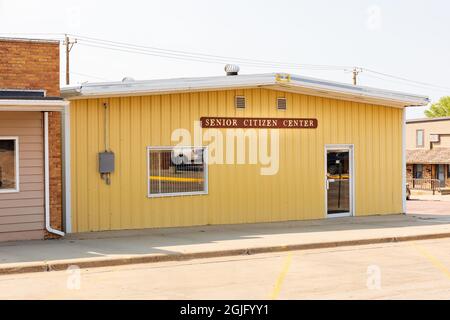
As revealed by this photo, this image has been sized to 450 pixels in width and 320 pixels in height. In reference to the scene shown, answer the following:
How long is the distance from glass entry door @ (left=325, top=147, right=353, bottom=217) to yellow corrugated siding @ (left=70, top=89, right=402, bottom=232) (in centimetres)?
24

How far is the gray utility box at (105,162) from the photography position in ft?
55.2

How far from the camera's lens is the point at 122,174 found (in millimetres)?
17344

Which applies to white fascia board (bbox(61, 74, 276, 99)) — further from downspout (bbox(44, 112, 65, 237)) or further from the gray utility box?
the gray utility box

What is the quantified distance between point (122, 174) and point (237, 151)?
3198 mm

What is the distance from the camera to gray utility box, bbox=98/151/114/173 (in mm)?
16812

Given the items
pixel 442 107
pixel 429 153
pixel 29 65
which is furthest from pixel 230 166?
pixel 442 107

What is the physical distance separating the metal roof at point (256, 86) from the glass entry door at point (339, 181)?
1.59 metres

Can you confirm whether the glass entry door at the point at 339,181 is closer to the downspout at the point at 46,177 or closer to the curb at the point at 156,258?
the curb at the point at 156,258

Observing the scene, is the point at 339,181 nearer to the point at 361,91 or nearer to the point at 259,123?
the point at 361,91

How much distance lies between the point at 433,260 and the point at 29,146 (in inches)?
322

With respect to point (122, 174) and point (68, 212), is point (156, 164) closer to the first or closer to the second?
point (122, 174)

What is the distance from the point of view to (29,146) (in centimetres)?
1525
